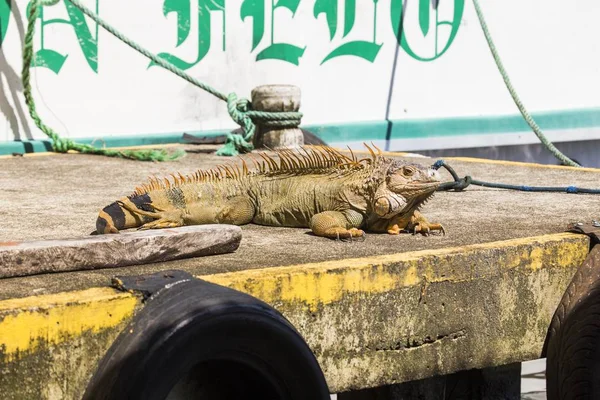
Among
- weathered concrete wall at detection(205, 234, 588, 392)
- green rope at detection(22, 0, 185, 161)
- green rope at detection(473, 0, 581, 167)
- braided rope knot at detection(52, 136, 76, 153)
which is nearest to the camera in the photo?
weathered concrete wall at detection(205, 234, 588, 392)

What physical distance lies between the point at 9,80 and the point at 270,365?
561 cm

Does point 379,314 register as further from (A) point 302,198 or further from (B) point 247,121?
(B) point 247,121

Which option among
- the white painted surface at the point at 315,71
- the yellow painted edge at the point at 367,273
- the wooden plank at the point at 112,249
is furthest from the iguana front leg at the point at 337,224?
the white painted surface at the point at 315,71

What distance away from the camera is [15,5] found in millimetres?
8633

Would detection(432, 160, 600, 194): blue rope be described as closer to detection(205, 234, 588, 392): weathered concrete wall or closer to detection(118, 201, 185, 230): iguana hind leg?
detection(205, 234, 588, 392): weathered concrete wall

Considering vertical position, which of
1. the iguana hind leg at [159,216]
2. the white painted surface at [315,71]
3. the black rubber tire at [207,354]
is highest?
the white painted surface at [315,71]

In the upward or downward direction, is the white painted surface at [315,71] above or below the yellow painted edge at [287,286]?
above

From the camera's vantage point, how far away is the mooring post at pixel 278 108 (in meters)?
8.37

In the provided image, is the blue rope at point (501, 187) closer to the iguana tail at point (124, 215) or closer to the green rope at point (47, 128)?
the iguana tail at point (124, 215)

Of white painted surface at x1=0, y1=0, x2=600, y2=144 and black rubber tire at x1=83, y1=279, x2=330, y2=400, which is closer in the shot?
black rubber tire at x1=83, y1=279, x2=330, y2=400

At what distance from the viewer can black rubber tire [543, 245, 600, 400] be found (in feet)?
15.5

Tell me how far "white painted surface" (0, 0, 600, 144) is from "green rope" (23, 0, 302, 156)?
32cm

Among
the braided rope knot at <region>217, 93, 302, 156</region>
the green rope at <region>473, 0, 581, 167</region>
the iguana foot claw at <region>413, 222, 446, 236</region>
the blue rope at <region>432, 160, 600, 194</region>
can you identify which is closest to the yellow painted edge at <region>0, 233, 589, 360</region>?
the iguana foot claw at <region>413, 222, 446, 236</region>

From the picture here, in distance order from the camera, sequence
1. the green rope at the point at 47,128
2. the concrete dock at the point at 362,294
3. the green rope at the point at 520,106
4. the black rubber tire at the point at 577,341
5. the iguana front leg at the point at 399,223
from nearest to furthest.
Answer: the concrete dock at the point at 362,294
the black rubber tire at the point at 577,341
the iguana front leg at the point at 399,223
the green rope at the point at 47,128
the green rope at the point at 520,106
